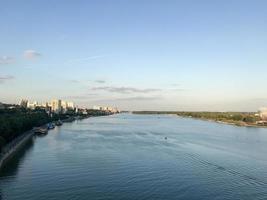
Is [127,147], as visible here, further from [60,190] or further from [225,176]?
[60,190]

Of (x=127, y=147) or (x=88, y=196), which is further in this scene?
(x=127, y=147)

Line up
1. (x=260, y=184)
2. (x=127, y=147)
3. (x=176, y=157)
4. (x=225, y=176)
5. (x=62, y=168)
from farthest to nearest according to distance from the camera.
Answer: (x=127, y=147) < (x=176, y=157) < (x=62, y=168) < (x=225, y=176) < (x=260, y=184)

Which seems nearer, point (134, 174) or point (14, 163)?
point (134, 174)

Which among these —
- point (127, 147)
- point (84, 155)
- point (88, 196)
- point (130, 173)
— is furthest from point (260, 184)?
point (127, 147)

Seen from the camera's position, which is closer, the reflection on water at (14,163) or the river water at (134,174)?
the river water at (134,174)

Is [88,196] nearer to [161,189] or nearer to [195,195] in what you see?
[161,189]

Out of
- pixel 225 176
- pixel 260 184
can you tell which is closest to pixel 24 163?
pixel 225 176

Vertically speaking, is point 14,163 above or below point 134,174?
above

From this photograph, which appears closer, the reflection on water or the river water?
the river water

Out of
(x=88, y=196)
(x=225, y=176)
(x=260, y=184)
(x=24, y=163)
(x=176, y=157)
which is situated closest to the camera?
(x=88, y=196)
